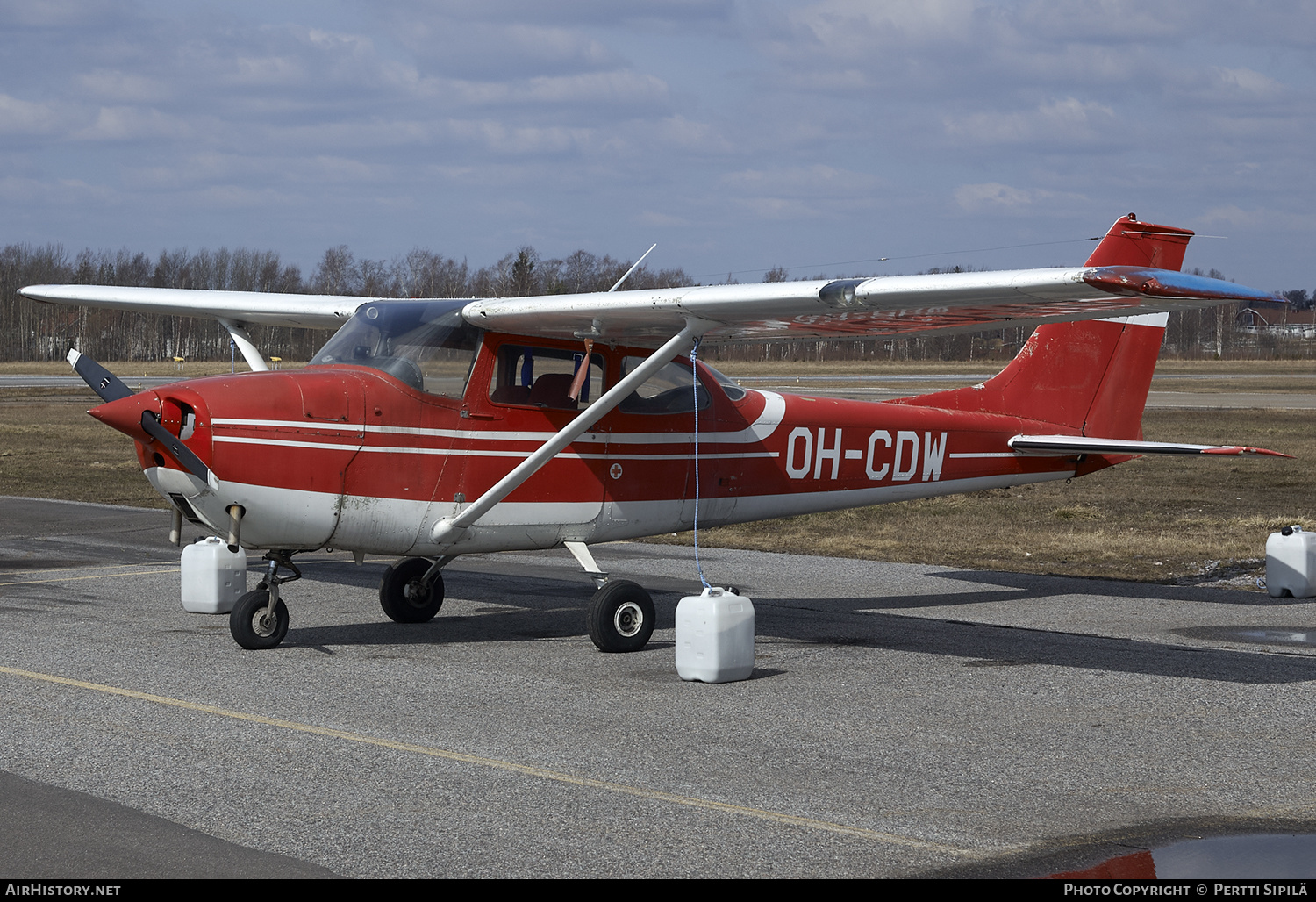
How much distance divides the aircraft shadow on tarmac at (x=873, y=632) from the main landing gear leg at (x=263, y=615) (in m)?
0.36

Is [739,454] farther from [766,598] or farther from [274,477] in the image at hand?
[274,477]

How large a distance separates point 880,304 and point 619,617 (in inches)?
117

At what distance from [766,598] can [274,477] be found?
499 centimetres

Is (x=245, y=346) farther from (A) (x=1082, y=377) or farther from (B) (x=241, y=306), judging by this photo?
(A) (x=1082, y=377)

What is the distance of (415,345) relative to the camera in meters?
9.12

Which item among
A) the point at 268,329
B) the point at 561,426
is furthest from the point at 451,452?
the point at 268,329

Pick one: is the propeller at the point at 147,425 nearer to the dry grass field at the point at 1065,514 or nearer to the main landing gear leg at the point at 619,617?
the main landing gear leg at the point at 619,617

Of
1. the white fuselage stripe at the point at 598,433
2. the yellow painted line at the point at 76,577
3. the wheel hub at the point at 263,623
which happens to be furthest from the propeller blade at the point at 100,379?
the yellow painted line at the point at 76,577

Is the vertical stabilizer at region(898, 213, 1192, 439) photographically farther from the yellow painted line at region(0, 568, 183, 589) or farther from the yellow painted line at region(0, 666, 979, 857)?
the yellow painted line at region(0, 568, 183, 589)

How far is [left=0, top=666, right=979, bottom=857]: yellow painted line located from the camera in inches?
198

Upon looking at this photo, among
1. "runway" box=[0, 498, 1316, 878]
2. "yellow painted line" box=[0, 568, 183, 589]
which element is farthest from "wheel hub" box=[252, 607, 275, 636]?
"yellow painted line" box=[0, 568, 183, 589]

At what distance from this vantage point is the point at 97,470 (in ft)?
77.1

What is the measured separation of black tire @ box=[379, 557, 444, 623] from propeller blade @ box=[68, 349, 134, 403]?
8.85 feet
